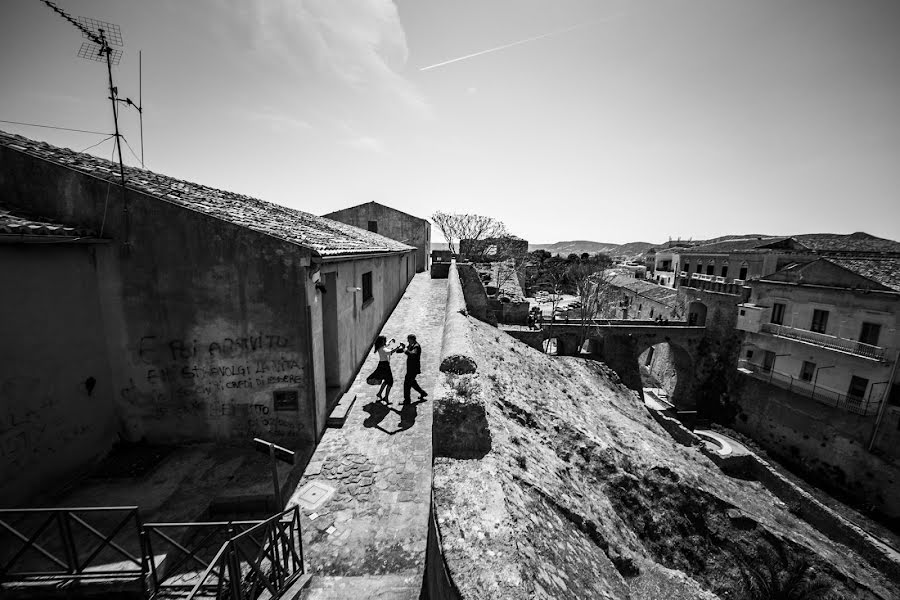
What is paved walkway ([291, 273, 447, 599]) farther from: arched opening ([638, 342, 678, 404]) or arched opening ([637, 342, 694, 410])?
arched opening ([638, 342, 678, 404])

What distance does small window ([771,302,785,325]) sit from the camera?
2286cm

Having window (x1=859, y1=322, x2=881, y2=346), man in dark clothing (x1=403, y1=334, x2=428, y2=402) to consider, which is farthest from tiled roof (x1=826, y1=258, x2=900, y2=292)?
man in dark clothing (x1=403, y1=334, x2=428, y2=402)

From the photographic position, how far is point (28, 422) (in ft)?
16.4

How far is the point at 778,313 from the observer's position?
75.8 ft

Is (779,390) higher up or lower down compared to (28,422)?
lower down

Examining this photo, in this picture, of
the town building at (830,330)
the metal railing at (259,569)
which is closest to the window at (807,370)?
the town building at (830,330)

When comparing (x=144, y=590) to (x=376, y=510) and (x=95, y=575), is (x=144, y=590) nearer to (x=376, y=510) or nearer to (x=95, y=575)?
(x=95, y=575)

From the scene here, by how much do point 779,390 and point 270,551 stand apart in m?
30.4

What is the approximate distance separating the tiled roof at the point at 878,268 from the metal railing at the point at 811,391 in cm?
623

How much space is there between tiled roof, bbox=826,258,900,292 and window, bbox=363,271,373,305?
26.2 metres

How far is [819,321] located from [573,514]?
26.7m

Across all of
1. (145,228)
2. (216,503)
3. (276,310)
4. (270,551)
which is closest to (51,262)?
(145,228)

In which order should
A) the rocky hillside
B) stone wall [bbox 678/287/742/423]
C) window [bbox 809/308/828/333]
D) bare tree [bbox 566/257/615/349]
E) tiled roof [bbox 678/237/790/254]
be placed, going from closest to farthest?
1. the rocky hillside
2. window [bbox 809/308/828/333]
3. stone wall [bbox 678/287/742/423]
4. bare tree [bbox 566/257/615/349]
5. tiled roof [bbox 678/237/790/254]

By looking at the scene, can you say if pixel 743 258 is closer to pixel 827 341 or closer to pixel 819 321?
pixel 819 321
